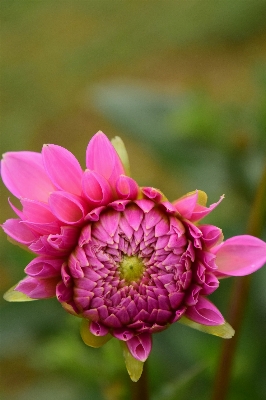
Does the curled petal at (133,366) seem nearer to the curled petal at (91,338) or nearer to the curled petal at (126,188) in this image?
the curled petal at (91,338)

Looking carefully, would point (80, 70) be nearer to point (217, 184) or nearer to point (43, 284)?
point (217, 184)

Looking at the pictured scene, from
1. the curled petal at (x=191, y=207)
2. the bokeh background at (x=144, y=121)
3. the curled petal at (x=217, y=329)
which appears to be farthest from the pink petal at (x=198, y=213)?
the bokeh background at (x=144, y=121)

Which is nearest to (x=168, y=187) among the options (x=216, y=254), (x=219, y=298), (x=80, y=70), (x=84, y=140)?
(x=84, y=140)

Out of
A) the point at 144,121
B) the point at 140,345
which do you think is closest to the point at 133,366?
the point at 140,345

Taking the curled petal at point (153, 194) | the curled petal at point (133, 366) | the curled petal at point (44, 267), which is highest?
the curled petal at point (153, 194)

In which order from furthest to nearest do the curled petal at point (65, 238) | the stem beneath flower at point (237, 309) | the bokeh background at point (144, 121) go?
the bokeh background at point (144, 121)
the stem beneath flower at point (237, 309)
the curled petal at point (65, 238)

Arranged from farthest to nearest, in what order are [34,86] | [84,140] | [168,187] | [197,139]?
[34,86] → [84,140] → [168,187] → [197,139]

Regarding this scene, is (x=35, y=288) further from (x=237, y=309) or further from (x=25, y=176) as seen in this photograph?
(x=237, y=309)
